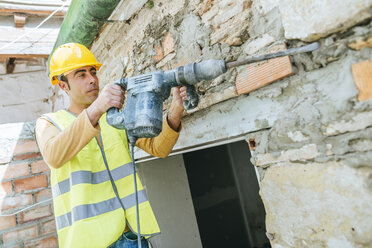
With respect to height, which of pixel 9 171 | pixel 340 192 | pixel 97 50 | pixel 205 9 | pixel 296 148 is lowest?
pixel 340 192

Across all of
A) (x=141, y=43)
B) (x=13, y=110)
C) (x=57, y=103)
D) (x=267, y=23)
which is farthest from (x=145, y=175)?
(x=13, y=110)

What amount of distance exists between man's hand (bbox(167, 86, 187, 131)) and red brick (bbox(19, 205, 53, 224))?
1797 millimetres

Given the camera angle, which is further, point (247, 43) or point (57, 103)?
point (57, 103)

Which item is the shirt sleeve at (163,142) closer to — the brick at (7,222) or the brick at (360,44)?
the brick at (360,44)

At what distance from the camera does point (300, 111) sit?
980mm

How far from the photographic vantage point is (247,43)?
118 centimetres

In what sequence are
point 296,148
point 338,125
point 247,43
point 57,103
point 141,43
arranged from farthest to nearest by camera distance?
point 57,103
point 141,43
point 247,43
point 296,148
point 338,125

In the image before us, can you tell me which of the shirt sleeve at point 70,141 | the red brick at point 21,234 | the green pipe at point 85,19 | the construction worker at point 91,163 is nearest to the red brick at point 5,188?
the red brick at point 21,234

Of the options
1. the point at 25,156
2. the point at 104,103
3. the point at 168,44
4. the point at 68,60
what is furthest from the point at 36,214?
the point at 168,44

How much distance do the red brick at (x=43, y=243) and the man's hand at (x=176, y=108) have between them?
1.87m

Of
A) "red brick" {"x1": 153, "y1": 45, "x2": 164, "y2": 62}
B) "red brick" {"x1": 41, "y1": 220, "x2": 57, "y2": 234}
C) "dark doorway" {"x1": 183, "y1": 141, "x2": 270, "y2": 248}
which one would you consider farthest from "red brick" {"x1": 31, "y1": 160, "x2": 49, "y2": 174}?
"dark doorway" {"x1": 183, "y1": 141, "x2": 270, "y2": 248}

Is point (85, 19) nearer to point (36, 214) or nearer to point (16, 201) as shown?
point (16, 201)

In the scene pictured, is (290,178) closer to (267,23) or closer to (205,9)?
(267,23)

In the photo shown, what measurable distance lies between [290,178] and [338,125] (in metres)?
0.28
